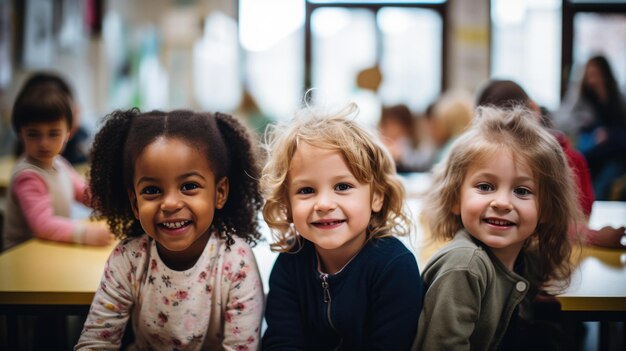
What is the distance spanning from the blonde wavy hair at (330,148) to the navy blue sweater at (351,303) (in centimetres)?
7

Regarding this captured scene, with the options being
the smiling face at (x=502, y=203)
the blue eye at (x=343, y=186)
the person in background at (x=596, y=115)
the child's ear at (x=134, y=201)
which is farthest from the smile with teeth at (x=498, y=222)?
the person in background at (x=596, y=115)

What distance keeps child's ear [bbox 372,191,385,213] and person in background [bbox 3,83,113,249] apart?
0.69 meters

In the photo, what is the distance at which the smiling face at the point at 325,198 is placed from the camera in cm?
123

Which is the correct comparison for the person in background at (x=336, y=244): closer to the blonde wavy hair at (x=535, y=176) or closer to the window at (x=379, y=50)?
the blonde wavy hair at (x=535, y=176)

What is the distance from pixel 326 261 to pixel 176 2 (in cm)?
595

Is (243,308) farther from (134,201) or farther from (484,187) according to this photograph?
(484,187)

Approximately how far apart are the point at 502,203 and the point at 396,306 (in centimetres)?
33

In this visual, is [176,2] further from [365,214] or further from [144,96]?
[365,214]

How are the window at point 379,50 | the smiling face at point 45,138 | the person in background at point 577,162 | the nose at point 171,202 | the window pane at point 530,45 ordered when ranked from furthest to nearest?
the window at point 379,50 < the window pane at point 530,45 < the person in background at point 577,162 < the smiling face at point 45,138 < the nose at point 171,202

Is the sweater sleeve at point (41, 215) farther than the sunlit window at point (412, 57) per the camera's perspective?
No

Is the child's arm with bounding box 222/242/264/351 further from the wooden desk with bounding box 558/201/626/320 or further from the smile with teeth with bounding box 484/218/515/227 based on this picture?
the wooden desk with bounding box 558/201/626/320

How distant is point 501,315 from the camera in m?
1.27

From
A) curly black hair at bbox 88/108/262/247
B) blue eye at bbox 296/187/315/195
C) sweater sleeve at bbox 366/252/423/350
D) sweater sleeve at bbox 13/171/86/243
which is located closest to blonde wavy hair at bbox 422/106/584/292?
sweater sleeve at bbox 366/252/423/350

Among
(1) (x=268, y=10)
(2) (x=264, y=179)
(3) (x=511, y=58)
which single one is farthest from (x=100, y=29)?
(2) (x=264, y=179)
